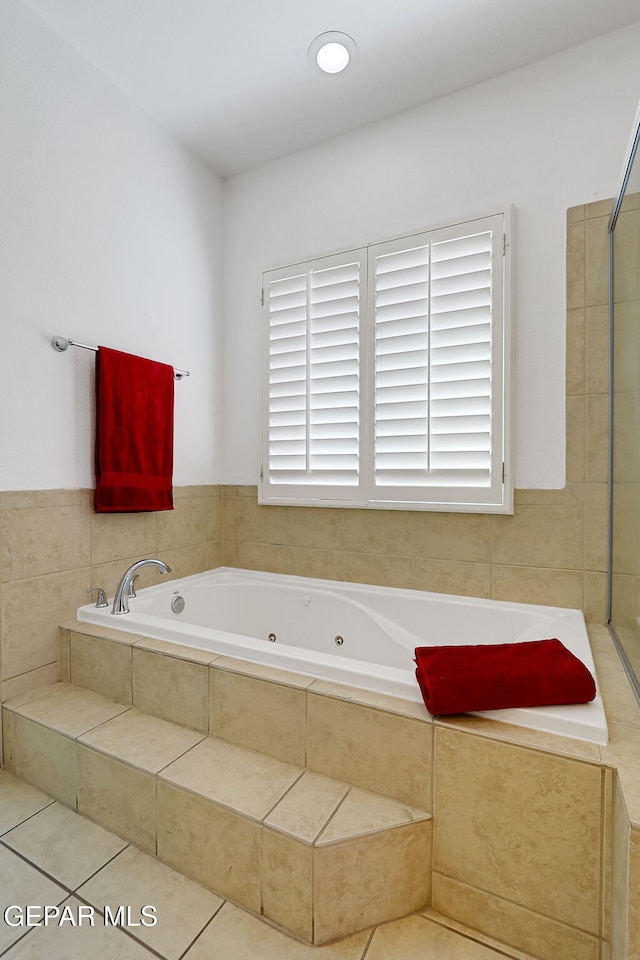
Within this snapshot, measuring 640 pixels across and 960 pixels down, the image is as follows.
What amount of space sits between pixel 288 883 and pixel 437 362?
1.80 metres

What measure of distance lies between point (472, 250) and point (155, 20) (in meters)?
1.45

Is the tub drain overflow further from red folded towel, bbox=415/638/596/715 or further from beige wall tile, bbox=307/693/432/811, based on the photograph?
red folded towel, bbox=415/638/596/715

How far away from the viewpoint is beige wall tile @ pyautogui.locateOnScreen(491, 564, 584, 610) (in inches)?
72.1

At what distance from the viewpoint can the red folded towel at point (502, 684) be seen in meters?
1.11

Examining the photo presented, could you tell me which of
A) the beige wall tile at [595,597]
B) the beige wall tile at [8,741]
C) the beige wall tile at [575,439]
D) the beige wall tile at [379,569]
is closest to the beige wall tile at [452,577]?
the beige wall tile at [379,569]

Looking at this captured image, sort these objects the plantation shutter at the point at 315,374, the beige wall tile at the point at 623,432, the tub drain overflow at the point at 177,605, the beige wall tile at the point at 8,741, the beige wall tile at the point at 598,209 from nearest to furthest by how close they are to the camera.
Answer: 1. the beige wall tile at the point at 623,432
2. the beige wall tile at the point at 8,741
3. the beige wall tile at the point at 598,209
4. the tub drain overflow at the point at 177,605
5. the plantation shutter at the point at 315,374

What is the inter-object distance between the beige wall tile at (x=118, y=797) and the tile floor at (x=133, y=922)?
0.05 metres

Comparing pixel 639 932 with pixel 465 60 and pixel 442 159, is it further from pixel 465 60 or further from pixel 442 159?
pixel 465 60

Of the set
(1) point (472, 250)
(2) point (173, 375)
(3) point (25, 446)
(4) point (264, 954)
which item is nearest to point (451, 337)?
(1) point (472, 250)

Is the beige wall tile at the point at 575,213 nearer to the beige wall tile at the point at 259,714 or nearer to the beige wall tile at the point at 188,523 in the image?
the beige wall tile at the point at 259,714

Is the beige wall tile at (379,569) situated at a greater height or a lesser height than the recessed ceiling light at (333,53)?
lesser

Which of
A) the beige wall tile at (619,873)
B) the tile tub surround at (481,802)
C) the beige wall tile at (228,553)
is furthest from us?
the beige wall tile at (228,553)

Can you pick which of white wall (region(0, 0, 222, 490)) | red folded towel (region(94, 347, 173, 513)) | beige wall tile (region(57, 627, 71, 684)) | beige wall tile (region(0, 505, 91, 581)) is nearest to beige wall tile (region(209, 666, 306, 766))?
beige wall tile (region(57, 627, 71, 684))

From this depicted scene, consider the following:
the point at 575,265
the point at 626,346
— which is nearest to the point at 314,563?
the point at 626,346
